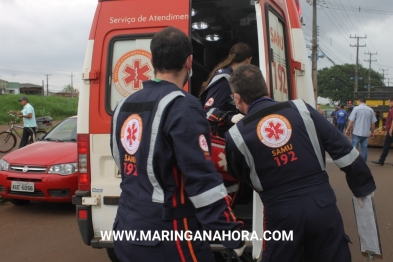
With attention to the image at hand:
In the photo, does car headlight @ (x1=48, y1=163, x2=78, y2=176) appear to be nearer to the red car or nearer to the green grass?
the red car

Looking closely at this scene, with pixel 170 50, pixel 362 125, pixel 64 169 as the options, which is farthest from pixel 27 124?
pixel 170 50

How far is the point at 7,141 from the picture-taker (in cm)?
1444

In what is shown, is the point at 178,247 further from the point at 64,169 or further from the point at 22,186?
the point at 22,186

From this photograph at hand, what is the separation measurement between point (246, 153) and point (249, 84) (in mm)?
480

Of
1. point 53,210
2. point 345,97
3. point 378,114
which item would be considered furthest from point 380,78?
point 53,210

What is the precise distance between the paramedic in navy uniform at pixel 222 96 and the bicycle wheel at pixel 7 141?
11.6 m

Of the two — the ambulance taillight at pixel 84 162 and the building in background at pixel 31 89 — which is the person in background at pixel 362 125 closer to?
the ambulance taillight at pixel 84 162

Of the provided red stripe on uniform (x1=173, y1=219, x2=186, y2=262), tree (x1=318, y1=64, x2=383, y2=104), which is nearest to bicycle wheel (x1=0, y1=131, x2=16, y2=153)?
red stripe on uniform (x1=173, y1=219, x2=186, y2=262)

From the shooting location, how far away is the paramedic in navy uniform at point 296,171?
289 cm

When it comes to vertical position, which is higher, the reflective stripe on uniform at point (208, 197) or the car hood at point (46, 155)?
the reflective stripe on uniform at point (208, 197)

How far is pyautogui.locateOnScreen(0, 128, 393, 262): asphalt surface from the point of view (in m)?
5.25

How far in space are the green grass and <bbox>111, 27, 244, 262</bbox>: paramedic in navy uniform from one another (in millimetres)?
33271

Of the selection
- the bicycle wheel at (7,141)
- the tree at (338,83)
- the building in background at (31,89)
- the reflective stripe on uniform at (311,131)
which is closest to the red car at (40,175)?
the reflective stripe on uniform at (311,131)

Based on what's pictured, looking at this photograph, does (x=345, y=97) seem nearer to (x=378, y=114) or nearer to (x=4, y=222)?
(x=378, y=114)
